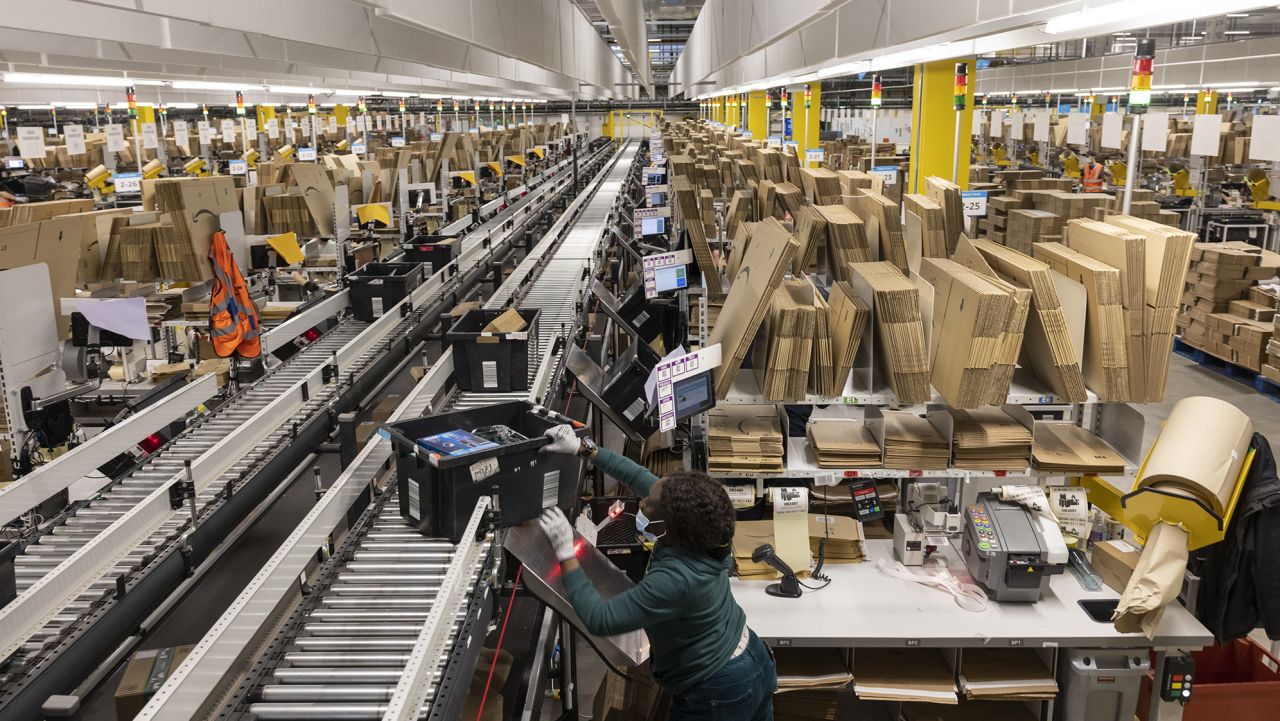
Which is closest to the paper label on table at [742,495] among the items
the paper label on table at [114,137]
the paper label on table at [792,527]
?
the paper label on table at [792,527]

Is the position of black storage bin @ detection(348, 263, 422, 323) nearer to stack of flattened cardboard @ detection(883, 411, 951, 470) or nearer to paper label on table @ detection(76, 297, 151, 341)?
paper label on table @ detection(76, 297, 151, 341)

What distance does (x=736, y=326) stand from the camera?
13.9ft

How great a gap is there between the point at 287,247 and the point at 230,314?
3.55 metres

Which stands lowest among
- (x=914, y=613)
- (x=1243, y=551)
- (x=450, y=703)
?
(x=914, y=613)

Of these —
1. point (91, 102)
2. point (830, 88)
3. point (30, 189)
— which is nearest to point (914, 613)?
point (30, 189)

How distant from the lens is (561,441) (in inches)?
120

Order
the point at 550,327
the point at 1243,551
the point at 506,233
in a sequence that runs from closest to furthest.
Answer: the point at 1243,551
the point at 550,327
the point at 506,233

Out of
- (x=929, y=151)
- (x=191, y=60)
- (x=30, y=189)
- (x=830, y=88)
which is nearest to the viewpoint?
(x=191, y=60)

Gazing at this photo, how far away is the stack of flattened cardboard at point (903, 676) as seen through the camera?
3.84 m

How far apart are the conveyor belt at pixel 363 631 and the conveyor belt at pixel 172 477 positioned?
0.88m

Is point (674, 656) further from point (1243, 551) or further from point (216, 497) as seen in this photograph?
point (1243, 551)

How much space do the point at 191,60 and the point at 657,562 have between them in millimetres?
4291

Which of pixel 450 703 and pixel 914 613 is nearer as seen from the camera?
pixel 450 703

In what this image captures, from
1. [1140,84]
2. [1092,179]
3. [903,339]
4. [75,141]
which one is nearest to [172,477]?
[903,339]
